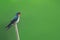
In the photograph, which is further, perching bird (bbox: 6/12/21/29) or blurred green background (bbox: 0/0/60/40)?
blurred green background (bbox: 0/0/60/40)

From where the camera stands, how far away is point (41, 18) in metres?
3.23

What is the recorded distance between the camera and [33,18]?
10.5ft

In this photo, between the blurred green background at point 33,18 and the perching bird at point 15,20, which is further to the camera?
the blurred green background at point 33,18

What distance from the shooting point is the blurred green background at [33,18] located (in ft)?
10.1

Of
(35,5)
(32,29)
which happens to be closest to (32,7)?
(35,5)

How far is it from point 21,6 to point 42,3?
324 mm

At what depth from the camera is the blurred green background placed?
3072 millimetres

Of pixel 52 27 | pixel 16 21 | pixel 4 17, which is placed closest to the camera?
pixel 16 21

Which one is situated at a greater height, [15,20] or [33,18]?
[33,18]

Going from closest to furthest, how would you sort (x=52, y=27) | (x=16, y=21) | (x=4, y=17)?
(x=16, y=21) < (x=4, y=17) < (x=52, y=27)

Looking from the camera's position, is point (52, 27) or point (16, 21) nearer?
point (16, 21)

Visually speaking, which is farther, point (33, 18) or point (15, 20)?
point (33, 18)

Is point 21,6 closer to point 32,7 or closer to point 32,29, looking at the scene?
point 32,7

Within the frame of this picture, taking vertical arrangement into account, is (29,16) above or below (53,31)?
above
